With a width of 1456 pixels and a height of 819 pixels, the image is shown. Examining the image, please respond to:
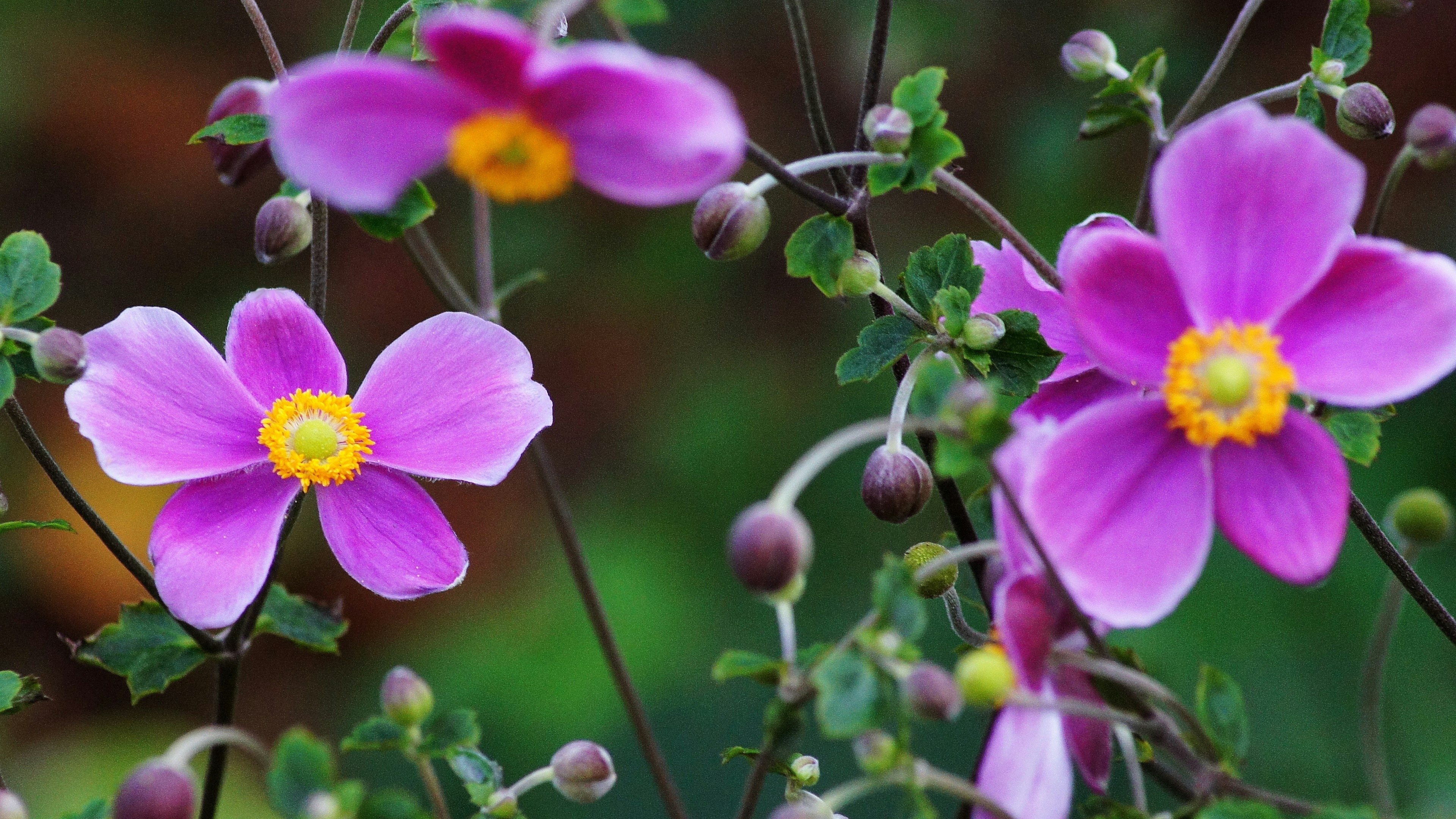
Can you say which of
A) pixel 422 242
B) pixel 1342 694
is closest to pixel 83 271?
pixel 422 242

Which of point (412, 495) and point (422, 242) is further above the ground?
point (422, 242)

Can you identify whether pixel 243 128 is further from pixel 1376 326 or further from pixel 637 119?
pixel 1376 326

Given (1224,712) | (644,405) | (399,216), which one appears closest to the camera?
(1224,712)

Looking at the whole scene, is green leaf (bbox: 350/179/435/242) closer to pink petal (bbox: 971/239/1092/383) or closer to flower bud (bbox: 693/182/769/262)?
flower bud (bbox: 693/182/769/262)

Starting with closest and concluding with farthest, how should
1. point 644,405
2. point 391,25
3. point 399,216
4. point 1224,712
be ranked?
A: 1. point 1224,712
2. point 399,216
3. point 391,25
4. point 644,405

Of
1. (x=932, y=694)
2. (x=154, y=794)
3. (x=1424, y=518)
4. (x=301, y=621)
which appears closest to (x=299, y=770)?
(x=154, y=794)

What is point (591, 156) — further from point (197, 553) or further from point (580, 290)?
point (580, 290)
